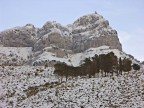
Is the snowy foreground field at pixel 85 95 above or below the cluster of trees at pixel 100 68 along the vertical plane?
below

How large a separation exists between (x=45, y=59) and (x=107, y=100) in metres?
137

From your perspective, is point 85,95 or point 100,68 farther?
point 100,68

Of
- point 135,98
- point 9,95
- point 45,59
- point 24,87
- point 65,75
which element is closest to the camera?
point 135,98

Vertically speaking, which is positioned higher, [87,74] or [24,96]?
[87,74]

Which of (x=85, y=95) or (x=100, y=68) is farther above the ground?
(x=100, y=68)

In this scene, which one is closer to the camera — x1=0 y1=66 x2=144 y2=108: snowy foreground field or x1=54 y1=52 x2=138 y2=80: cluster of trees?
x1=0 y1=66 x2=144 y2=108: snowy foreground field

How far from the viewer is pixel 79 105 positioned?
52375 millimetres

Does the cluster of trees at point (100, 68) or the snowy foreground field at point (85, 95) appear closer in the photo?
the snowy foreground field at point (85, 95)

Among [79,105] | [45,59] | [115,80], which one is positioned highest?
[45,59]

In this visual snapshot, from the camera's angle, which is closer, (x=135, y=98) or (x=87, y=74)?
(x=135, y=98)

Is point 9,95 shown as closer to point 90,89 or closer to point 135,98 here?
point 90,89

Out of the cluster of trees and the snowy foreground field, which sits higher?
the cluster of trees

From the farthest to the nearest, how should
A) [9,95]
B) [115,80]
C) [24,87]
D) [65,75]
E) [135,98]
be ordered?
[65,75] → [24,87] → [9,95] → [115,80] → [135,98]

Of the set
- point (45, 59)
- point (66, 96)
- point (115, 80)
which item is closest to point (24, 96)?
point (66, 96)
